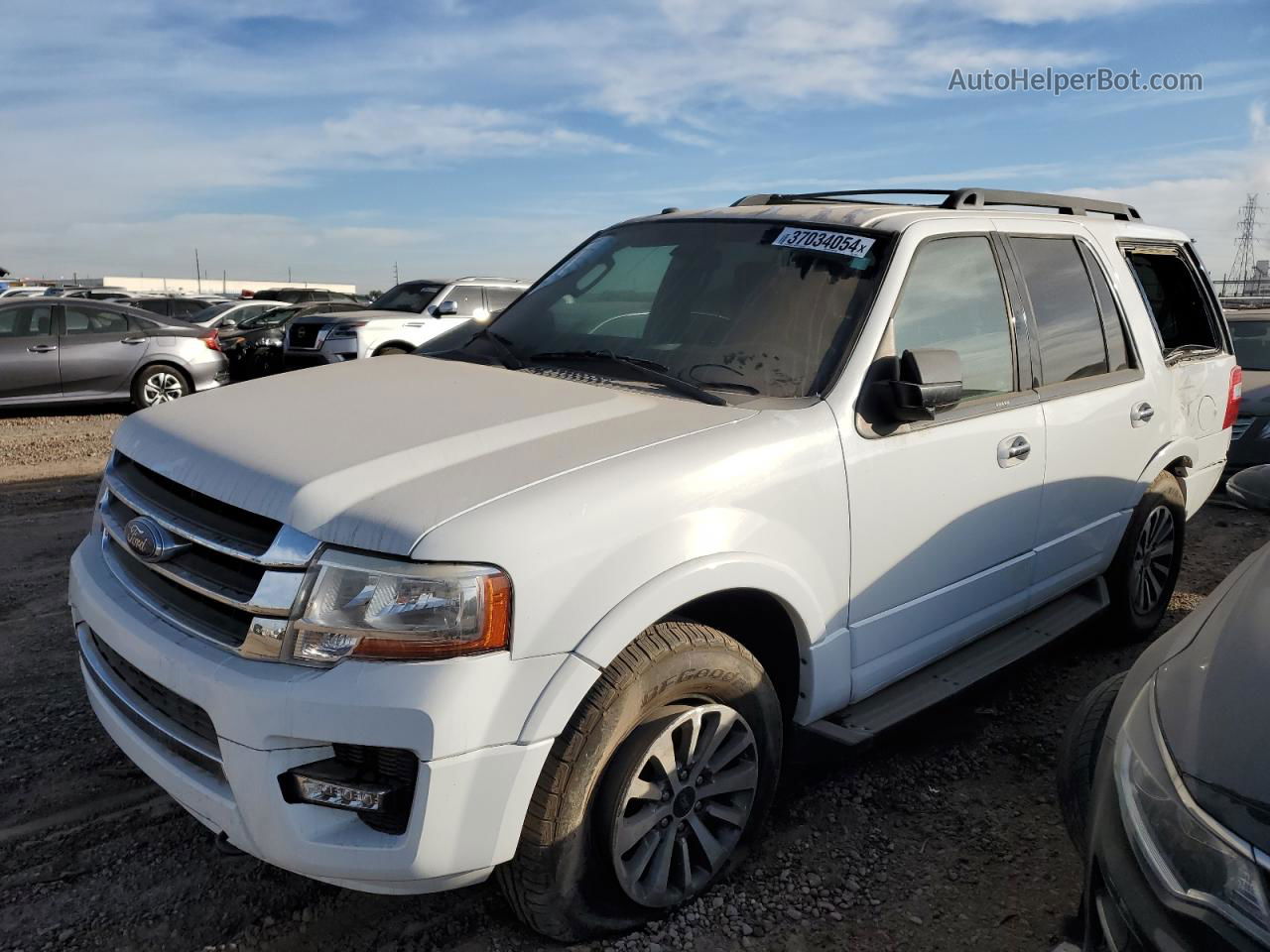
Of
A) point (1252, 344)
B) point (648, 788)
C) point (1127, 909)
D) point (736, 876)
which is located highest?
point (1252, 344)

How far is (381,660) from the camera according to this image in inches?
80.7

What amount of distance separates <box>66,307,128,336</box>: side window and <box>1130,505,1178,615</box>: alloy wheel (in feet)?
37.5

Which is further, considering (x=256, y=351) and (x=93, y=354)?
(x=256, y=351)

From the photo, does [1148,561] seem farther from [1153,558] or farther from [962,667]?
[962,667]

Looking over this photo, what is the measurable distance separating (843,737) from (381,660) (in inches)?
56.8

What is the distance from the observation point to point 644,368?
314 cm

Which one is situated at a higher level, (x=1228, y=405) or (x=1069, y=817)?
(x=1228, y=405)

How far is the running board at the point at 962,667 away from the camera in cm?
297

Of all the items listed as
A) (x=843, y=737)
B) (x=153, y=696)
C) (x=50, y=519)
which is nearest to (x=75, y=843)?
(x=153, y=696)

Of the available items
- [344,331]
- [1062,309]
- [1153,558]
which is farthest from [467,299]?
[1062,309]

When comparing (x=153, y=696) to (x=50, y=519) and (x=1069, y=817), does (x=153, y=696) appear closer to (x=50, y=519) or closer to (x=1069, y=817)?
(x=1069, y=817)

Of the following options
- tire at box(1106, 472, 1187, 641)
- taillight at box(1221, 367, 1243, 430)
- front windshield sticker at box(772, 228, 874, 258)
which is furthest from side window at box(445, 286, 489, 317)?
front windshield sticker at box(772, 228, 874, 258)

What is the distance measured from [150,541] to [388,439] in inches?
25.0

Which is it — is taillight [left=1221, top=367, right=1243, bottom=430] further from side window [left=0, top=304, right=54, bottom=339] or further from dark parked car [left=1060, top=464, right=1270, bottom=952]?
side window [left=0, top=304, right=54, bottom=339]
